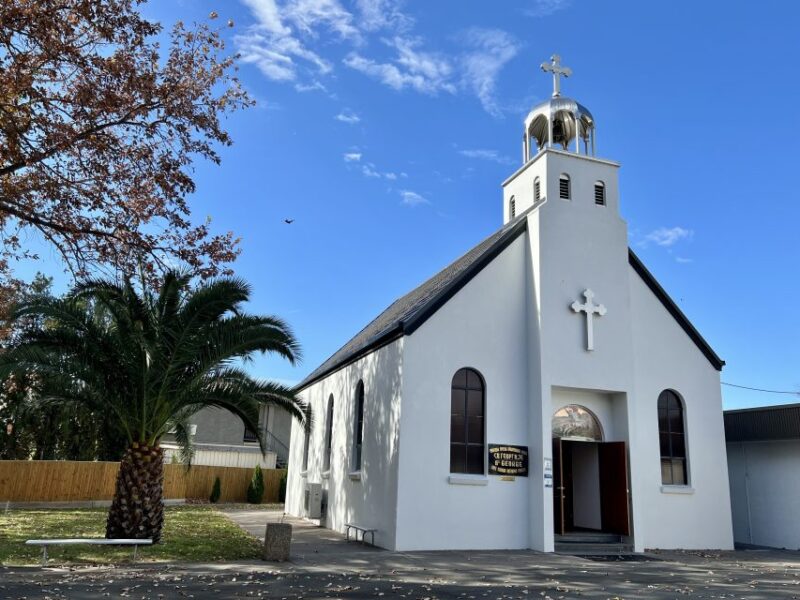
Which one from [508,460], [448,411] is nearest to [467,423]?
[448,411]

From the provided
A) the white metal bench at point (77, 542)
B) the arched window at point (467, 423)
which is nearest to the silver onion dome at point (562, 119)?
the arched window at point (467, 423)

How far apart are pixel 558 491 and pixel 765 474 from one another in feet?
22.9

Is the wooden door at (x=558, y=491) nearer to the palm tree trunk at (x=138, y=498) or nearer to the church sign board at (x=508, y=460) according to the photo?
the church sign board at (x=508, y=460)

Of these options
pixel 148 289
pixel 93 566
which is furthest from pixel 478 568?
pixel 148 289

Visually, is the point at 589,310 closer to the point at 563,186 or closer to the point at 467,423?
the point at 563,186

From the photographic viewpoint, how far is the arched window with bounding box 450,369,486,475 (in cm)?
1564

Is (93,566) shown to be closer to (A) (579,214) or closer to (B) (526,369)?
(B) (526,369)

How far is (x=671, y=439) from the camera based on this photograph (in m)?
17.4

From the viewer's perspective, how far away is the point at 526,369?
1664cm

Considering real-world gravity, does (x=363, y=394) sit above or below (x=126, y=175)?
below

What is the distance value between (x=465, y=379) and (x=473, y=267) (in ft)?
8.96

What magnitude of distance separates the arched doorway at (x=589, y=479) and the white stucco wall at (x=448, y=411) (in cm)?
92

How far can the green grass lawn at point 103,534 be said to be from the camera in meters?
12.4

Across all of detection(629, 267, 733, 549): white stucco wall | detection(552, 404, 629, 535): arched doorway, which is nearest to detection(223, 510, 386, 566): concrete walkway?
detection(552, 404, 629, 535): arched doorway
